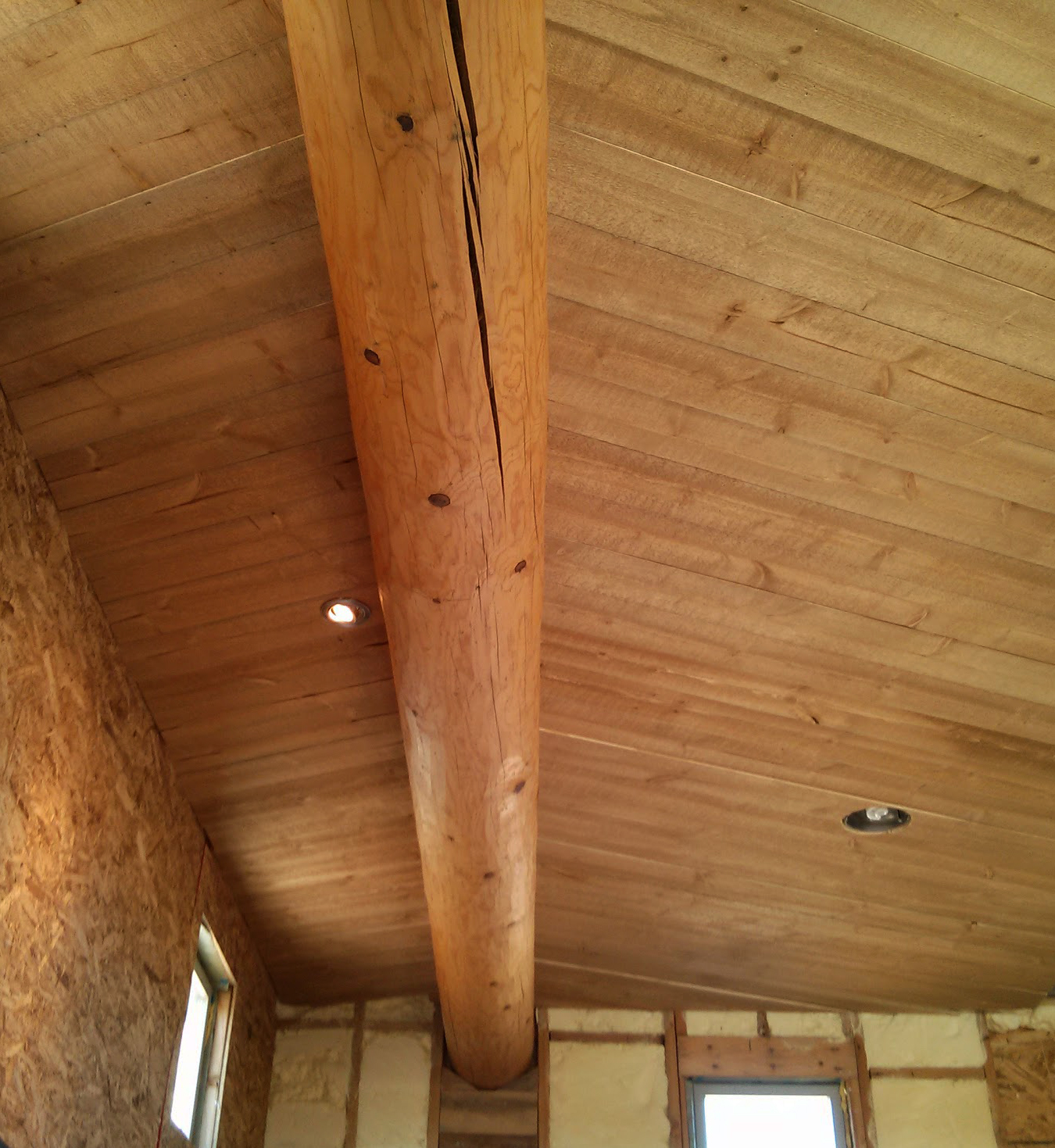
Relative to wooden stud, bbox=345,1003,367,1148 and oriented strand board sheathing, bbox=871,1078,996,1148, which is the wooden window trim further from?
wooden stud, bbox=345,1003,367,1148

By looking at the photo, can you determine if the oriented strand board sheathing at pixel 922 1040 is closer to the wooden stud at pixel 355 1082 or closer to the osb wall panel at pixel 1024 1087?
the osb wall panel at pixel 1024 1087

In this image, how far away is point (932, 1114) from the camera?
4.73 metres

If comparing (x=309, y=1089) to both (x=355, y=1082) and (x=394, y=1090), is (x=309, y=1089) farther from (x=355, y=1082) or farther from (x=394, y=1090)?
(x=394, y=1090)

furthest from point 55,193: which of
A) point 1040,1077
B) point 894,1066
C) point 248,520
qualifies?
point 1040,1077

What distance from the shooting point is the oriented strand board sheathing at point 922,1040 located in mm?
4859

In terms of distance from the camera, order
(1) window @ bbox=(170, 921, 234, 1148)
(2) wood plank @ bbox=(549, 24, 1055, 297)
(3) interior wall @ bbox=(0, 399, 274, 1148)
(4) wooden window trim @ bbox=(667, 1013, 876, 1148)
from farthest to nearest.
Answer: (4) wooden window trim @ bbox=(667, 1013, 876, 1148)
(1) window @ bbox=(170, 921, 234, 1148)
(3) interior wall @ bbox=(0, 399, 274, 1148)
(2) wood plank @ bbox=(549, 24, 1055, 297)

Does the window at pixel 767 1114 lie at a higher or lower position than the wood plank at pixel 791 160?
lower

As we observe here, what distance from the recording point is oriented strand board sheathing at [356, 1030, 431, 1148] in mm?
4715

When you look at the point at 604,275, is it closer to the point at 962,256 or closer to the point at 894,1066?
the point at 962,256

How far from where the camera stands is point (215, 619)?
10.5 ft

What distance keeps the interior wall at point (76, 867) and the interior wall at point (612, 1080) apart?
1412 millimetres

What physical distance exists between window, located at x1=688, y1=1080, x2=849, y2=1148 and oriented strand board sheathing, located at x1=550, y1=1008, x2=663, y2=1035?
307 mm

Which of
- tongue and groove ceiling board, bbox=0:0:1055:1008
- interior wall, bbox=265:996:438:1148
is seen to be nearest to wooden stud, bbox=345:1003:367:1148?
interior wall, bbox=265:996:438:1148

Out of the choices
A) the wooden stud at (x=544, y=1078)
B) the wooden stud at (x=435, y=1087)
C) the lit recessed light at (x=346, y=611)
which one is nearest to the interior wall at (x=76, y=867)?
the lit recessed light at (x=346, y=611)
